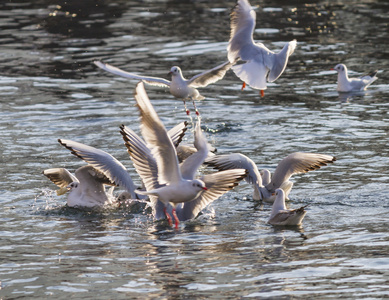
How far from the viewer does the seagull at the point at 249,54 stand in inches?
556

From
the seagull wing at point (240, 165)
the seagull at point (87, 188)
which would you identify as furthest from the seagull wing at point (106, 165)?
the seagull wing at point (240, 165)

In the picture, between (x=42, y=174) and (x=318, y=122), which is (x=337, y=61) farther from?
(x=42, y=174)

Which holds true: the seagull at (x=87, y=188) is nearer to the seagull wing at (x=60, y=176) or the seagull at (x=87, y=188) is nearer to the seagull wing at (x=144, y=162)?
the seagull wing at (x=60, y=176)

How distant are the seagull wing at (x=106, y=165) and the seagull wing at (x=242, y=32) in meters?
3.58

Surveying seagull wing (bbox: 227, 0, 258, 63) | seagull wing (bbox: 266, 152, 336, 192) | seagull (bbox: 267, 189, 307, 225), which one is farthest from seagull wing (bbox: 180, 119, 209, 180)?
seagull wing (bbox: 227, 0, 258, 63)

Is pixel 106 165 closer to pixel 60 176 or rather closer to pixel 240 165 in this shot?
pixel 60 176

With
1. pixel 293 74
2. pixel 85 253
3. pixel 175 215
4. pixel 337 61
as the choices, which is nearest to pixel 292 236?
pixel 175 215

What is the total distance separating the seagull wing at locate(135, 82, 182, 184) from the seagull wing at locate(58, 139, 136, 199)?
1.51 m

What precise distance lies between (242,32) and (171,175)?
4821 millimetres

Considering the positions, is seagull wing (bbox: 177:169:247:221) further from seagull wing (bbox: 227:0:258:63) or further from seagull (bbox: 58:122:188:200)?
seagull wing (bbox: 227:0:258:63)

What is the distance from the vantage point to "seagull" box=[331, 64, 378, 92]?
1998cm

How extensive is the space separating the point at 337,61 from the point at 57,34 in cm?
1050

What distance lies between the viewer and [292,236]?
10.4 meters

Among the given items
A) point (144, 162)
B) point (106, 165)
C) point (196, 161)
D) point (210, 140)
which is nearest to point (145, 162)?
point (144, 162)
